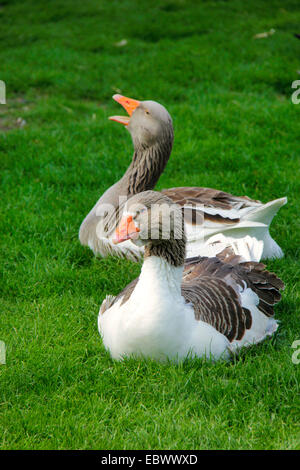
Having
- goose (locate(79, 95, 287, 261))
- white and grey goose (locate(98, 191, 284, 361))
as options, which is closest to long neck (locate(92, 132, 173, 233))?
goose (locate(79, 95, 287, 261))

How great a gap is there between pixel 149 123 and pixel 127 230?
2.04 metres

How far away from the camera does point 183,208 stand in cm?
494

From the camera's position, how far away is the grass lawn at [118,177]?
327 centimetres

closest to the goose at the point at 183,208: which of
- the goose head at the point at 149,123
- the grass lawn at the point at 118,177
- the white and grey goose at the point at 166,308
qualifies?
the goose head at the point at 149,123

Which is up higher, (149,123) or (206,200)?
(149,123)

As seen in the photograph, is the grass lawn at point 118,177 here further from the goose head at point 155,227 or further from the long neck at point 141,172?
the goose head at point 155,227

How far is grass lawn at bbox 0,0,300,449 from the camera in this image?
3.27 meters

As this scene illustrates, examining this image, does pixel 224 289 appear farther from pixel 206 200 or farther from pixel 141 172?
pixel 141 172

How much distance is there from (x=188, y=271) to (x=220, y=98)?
15.3 ft

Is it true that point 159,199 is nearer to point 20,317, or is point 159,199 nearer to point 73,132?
point 20,317

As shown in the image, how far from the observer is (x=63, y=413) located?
10.8 ft

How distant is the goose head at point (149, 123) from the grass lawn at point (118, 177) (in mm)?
1063

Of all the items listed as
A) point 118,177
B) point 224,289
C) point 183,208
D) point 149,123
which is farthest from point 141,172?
point 224,289

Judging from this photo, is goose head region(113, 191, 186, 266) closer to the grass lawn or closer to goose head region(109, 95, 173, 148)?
the grass lawn
